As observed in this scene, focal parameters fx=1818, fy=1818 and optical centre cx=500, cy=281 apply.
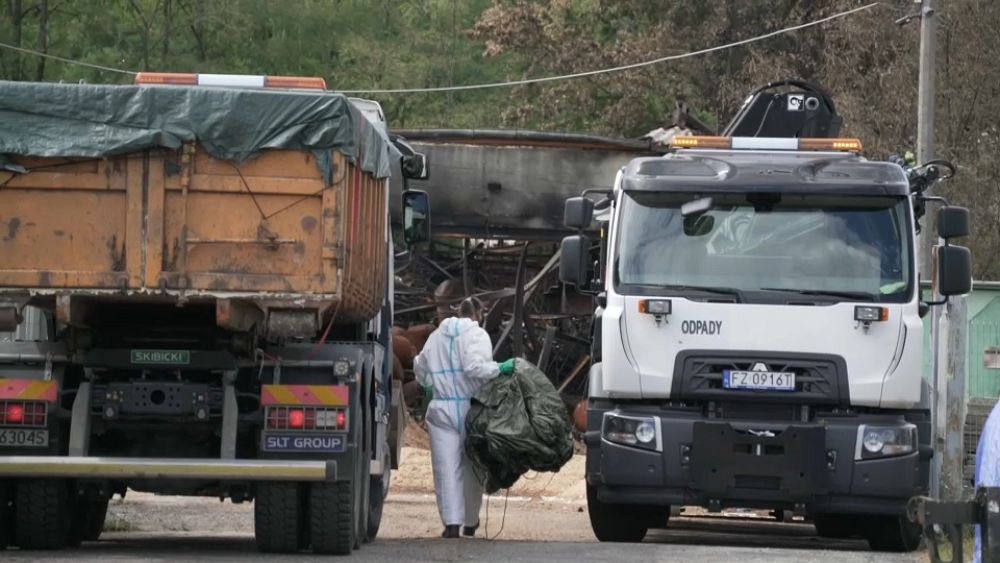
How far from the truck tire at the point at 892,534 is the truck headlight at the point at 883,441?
3.43 ft

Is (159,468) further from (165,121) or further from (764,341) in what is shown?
(764,341)

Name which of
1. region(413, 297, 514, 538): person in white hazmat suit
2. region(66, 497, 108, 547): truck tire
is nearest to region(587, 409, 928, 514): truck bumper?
region(413, 297, 514, 538): person in white hazmat suit

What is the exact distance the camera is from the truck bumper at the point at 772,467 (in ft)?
38.4

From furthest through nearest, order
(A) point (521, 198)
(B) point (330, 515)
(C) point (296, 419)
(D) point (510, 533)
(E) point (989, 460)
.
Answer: (A) point (521, 198) < (D) point (510, 533) < (B) point (330, 515) < (C) point (296, 419) < (E) point (989, 460)

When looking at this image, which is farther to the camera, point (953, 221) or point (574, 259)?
point (574, 259)

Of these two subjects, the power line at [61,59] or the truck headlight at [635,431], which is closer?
the truck headlight at [635,431]

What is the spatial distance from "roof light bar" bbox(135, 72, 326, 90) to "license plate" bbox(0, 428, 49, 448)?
2983mm

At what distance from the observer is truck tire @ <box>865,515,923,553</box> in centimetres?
1279

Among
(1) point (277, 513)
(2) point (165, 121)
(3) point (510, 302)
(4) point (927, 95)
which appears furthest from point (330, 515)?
(3) point (510, 302)

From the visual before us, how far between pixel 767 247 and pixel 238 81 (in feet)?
12.5

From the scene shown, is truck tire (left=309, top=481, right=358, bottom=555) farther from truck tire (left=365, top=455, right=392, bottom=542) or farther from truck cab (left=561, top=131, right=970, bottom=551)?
truck cab (left=561, top=131, right=970, bottom=551)

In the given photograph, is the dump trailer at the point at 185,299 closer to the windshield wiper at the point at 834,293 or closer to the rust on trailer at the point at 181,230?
the rust on trailer at the point at 181,230

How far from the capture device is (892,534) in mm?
12992

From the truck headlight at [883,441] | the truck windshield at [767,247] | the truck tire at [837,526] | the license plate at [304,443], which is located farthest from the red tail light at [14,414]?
the truck tire at [837,526]
